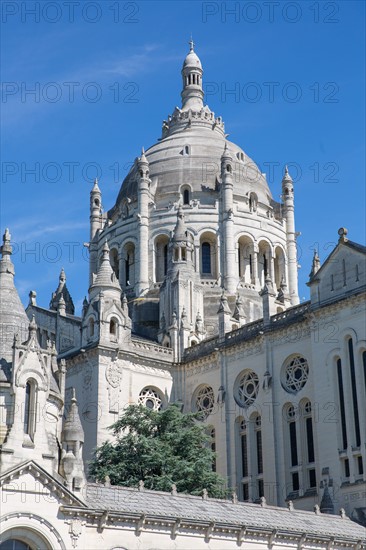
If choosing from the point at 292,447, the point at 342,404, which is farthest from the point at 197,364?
the point at 342,404

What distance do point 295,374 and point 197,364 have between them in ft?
30.4

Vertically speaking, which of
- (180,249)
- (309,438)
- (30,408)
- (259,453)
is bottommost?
(30,408)

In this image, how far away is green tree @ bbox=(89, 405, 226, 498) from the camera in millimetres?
47062

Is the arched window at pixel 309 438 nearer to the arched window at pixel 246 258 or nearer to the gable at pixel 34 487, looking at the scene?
the arched window at pixel 246 258

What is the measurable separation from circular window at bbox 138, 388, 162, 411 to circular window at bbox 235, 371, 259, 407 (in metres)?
5.94

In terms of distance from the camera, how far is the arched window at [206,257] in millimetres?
77188

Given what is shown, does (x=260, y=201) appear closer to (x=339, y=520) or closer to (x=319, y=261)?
(x=319, y=261)

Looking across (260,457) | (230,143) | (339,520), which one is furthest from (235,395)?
(230,143)

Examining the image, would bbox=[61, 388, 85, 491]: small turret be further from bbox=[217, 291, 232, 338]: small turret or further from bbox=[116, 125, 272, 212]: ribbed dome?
bbox=[116, 125, 272, 212]: ribbed dome

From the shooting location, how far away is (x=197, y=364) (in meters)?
63.3

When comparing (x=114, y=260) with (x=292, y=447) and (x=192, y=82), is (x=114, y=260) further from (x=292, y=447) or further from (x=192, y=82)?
(x=292, y=447)

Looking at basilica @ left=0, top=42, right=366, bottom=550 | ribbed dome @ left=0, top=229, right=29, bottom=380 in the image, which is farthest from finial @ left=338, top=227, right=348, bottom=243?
ribbed dome @ left=0, top=229, right=29, bottom=380

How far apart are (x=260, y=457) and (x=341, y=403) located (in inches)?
326

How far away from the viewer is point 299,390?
55312 mm
